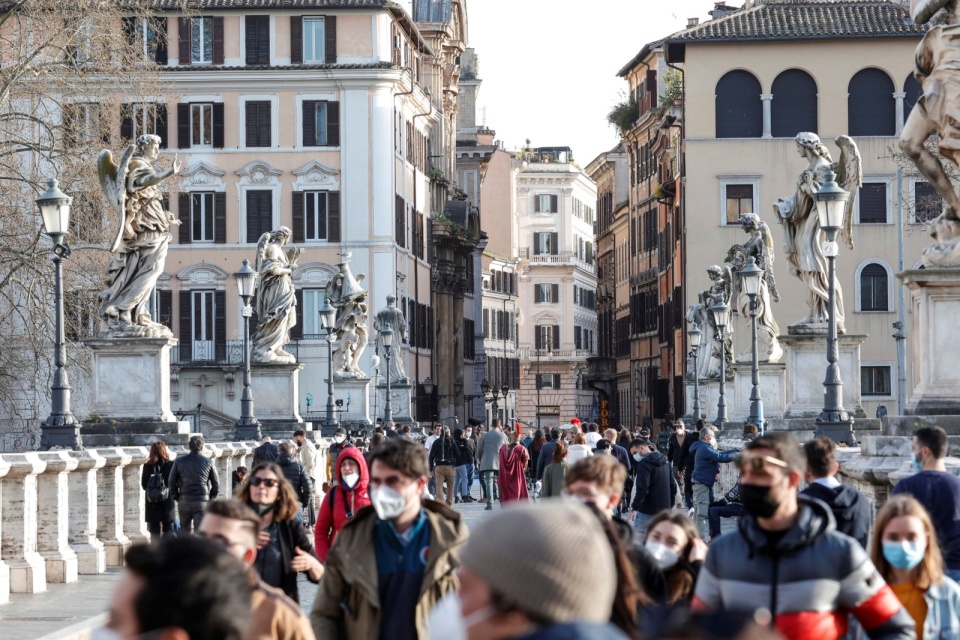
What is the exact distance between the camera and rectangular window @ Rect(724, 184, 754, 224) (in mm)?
→ 70125

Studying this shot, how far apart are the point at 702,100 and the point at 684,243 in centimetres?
518

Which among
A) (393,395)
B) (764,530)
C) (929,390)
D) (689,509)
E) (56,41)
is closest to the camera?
(764,530)

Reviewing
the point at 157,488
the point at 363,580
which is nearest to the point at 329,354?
the point at 157,488

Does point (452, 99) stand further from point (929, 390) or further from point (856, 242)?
point (929, 390)

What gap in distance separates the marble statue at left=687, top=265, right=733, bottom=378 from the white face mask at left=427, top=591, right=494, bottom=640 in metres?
39.4

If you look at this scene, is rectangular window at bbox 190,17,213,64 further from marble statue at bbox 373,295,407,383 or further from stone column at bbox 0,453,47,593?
stone column at bbox 0,453,47,593

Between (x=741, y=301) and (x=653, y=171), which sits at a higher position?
(x=653, y=171)

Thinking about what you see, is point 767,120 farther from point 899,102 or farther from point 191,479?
point 191,479

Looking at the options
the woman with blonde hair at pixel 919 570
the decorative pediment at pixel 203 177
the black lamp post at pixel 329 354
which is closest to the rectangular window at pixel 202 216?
the decorative pediment at pixel 203 177

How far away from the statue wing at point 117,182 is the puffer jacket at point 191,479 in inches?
278

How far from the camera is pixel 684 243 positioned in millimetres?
72375

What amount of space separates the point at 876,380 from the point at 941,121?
53.6m

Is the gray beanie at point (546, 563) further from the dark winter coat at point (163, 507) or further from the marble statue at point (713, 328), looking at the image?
the marble statue at point (713, 328)

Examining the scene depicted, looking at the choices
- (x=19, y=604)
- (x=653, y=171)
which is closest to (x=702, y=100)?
(x=653, y=171)
